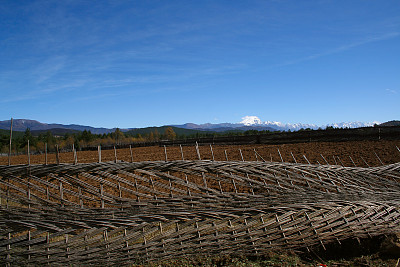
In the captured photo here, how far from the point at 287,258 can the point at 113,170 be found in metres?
2.31

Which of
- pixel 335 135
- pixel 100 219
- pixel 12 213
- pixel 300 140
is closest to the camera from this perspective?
pixel 100 219

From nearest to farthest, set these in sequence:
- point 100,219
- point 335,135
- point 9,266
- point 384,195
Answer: point 9,266, point 100,219, point 384,195, point 335,135

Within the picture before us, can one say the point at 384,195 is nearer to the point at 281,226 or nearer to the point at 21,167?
the point at 281,226

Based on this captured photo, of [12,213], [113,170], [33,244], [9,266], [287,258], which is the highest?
[113,170]

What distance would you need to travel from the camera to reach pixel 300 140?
82.2 ft

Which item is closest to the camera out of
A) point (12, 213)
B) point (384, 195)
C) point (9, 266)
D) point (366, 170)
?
point (9, 266)

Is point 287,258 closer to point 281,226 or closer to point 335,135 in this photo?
point 281,226

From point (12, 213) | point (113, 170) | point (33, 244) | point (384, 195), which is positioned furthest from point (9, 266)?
point (384, 195)

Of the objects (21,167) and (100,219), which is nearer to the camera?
(100,219)

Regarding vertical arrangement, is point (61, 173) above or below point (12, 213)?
above

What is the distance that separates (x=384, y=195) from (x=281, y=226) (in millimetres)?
2558

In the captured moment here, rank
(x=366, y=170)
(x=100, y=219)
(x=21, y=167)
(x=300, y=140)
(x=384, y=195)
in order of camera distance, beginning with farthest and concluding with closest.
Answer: (x=300, y=140) → (x=366, y=170) → (x=384, y=195) → (x=21, y=167) → (x=100, y=219)

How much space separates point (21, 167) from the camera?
3537 millimetres

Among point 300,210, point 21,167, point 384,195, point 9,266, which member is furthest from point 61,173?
point 384,195
